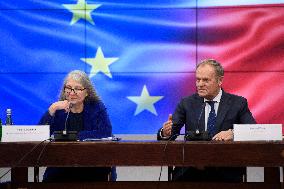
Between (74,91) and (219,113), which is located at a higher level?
(74,91)

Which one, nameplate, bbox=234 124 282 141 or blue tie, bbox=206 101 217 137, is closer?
nameplate, bbox=234 124 282 141

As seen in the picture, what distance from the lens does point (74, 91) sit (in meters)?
3.40

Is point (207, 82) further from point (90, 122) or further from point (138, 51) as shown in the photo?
point (138, 51)

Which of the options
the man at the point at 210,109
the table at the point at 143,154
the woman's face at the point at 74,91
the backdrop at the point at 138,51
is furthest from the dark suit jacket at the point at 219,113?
the backdrop at the point at 138,51

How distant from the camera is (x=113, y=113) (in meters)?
4.52

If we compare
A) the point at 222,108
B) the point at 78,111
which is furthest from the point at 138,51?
the point at 222,108

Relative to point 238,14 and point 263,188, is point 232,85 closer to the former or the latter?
point 238,14

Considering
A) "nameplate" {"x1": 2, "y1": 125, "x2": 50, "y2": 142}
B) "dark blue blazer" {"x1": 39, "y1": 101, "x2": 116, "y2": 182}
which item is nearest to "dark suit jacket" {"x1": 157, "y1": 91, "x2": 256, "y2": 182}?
"dark blue blazer" {"x1": 39, "y1": 101, "x2": 116, "y2": 182}

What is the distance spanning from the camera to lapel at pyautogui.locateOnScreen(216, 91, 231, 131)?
3.22m

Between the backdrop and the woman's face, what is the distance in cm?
109

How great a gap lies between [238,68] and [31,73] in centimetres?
172

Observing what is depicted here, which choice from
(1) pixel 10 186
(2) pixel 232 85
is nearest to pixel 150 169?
(2) pixel 232 85

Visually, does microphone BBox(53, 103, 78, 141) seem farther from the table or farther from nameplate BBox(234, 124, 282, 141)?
nameplate BBox(234, 124, 282, 141)

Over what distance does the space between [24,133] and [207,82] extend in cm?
122
